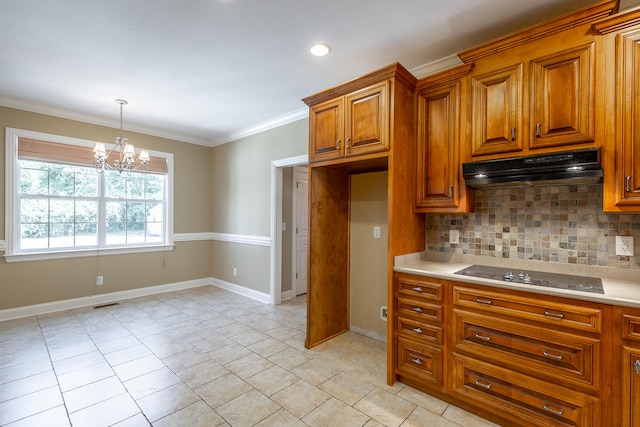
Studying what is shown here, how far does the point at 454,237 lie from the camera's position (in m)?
2.64

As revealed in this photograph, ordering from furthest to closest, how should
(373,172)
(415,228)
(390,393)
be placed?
(373,172)
(415,228)
(390,393)

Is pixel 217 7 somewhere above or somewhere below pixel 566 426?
above

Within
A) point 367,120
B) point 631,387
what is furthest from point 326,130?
point 631,387

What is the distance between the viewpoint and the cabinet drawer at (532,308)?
1.61m

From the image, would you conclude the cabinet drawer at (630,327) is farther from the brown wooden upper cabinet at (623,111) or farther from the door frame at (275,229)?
the door frame at (275,229)

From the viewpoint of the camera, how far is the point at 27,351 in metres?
2.88

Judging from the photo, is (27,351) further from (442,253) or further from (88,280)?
(442,253)

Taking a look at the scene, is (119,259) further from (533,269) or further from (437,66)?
(533,269)

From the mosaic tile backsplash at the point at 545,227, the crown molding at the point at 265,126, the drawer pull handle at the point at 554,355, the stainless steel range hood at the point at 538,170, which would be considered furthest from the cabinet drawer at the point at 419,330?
the crown molding at the point at 265,126

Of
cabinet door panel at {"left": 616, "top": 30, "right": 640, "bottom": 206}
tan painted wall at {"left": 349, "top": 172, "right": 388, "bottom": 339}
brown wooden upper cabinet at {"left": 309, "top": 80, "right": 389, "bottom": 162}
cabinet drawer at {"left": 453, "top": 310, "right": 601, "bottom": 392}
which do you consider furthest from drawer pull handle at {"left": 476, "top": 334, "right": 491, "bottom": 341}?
brown wooden upper cabinet at {"left": 309, "top": 80, "right": 389, "bottom": 162}

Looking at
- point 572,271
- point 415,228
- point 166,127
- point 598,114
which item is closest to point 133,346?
point 415,228

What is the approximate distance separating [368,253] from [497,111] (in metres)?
1.80

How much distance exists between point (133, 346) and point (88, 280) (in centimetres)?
192

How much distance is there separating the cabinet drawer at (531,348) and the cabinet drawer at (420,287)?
188 millimetres
